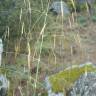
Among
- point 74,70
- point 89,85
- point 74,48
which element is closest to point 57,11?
point 74,48

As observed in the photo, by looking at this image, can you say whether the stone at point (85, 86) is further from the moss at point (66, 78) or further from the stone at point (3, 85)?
the stone at point (3, 85)

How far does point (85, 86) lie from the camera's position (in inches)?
150

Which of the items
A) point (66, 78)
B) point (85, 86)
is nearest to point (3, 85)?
point (66, 78)

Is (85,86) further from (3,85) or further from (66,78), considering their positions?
(3,85)

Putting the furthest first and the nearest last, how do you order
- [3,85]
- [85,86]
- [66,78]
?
[3,85]
[66,78]
[85,86]

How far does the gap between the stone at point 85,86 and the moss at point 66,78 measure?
0.39ft

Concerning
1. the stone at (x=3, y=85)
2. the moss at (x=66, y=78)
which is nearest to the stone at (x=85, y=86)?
the moss at (x=66, y=78)

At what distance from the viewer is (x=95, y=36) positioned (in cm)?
768

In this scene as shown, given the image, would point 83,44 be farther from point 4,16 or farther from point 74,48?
point 4,16

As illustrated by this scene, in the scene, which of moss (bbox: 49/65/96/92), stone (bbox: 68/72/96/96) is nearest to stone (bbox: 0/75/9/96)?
moss (bbox: 49/65/96/92)

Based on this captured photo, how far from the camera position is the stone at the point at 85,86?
375 cm

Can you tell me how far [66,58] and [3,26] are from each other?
1.47 metres

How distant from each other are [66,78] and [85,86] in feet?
1.45

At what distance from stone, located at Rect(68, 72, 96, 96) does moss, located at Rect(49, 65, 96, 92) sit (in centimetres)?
12
